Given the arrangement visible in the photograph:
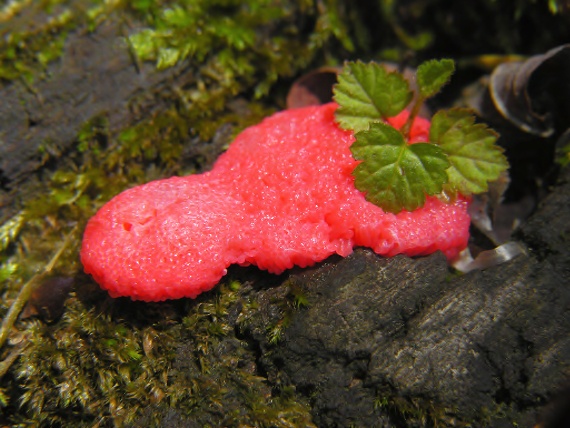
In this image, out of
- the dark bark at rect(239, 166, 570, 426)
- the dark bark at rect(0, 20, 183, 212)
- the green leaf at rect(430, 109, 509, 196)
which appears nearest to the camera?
the dark bark at rect(239, 166, 570, 426)

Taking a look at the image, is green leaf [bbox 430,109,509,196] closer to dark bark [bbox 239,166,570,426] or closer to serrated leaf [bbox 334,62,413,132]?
serrated leaf [bbox 334,62,413,132]

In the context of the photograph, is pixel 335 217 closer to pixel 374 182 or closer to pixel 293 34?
pixel 374 182

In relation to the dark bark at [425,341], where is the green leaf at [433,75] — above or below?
above

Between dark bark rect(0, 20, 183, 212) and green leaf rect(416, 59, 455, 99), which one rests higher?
dark bark rect(0, 20, 183, 212)

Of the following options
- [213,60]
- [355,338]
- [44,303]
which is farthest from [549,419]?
[213,60]

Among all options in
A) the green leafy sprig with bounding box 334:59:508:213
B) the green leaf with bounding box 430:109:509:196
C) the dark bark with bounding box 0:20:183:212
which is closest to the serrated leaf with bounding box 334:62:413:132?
the green leafy sprig with bounding box 334:59:508:213

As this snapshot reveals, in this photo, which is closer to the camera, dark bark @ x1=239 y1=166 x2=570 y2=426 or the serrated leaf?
dark bark @ x1=239 y1=166 x2=570 y2=426

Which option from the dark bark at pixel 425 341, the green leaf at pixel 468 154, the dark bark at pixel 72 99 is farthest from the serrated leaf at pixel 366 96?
the dark bark at pixel 72 99

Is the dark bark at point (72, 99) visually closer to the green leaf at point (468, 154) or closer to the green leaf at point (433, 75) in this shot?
the green leaf at point (433, 75)
